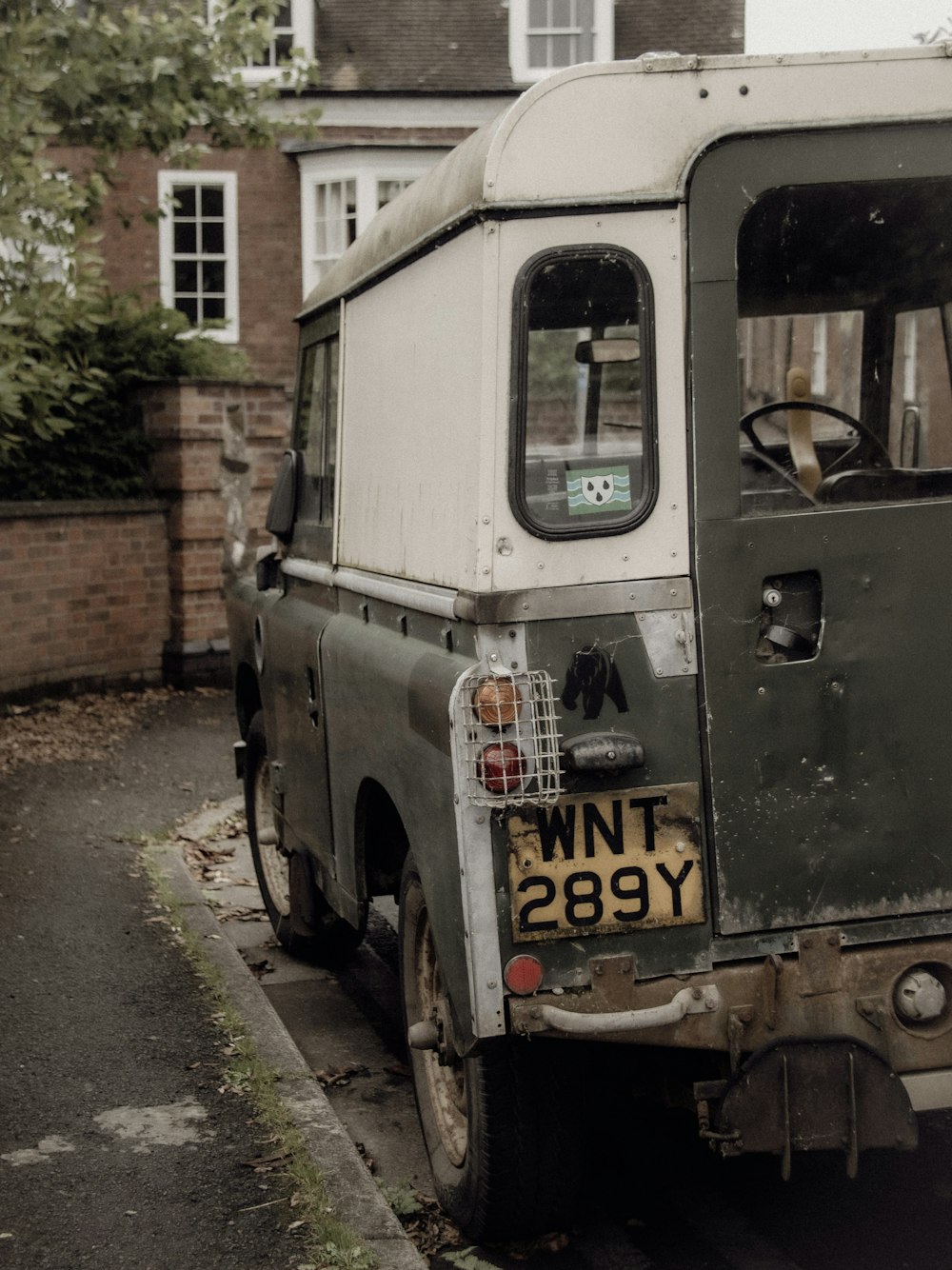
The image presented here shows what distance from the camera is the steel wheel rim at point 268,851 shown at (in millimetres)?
7184

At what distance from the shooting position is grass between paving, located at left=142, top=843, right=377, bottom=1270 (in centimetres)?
402

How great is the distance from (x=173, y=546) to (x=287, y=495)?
333 inches

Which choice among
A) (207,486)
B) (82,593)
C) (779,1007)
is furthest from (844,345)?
(207,486)

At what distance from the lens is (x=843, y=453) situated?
4512 millimetres

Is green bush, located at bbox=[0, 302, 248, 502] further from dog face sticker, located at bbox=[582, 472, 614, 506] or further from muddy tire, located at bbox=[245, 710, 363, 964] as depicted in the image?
dog face sticker, located at bbox=[582, 472, 614, 506]

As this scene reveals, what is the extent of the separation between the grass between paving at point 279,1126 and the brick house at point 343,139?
1667cm

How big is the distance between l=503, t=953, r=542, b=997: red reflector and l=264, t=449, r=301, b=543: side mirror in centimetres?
285

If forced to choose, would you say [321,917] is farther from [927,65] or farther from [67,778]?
[67,778]

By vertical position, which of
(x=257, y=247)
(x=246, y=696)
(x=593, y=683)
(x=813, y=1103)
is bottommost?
(x=813, y=1103)

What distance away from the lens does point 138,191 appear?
22453 millimetres

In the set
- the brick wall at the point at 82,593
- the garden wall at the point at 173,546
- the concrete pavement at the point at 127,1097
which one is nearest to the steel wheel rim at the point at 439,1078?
the concrete pavement at the point at 127,1097

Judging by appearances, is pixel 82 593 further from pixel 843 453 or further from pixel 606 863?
pixel 606 863

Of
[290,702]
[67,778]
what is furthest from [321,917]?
Answer: [67,778]

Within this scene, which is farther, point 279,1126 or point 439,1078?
point 279,1126
